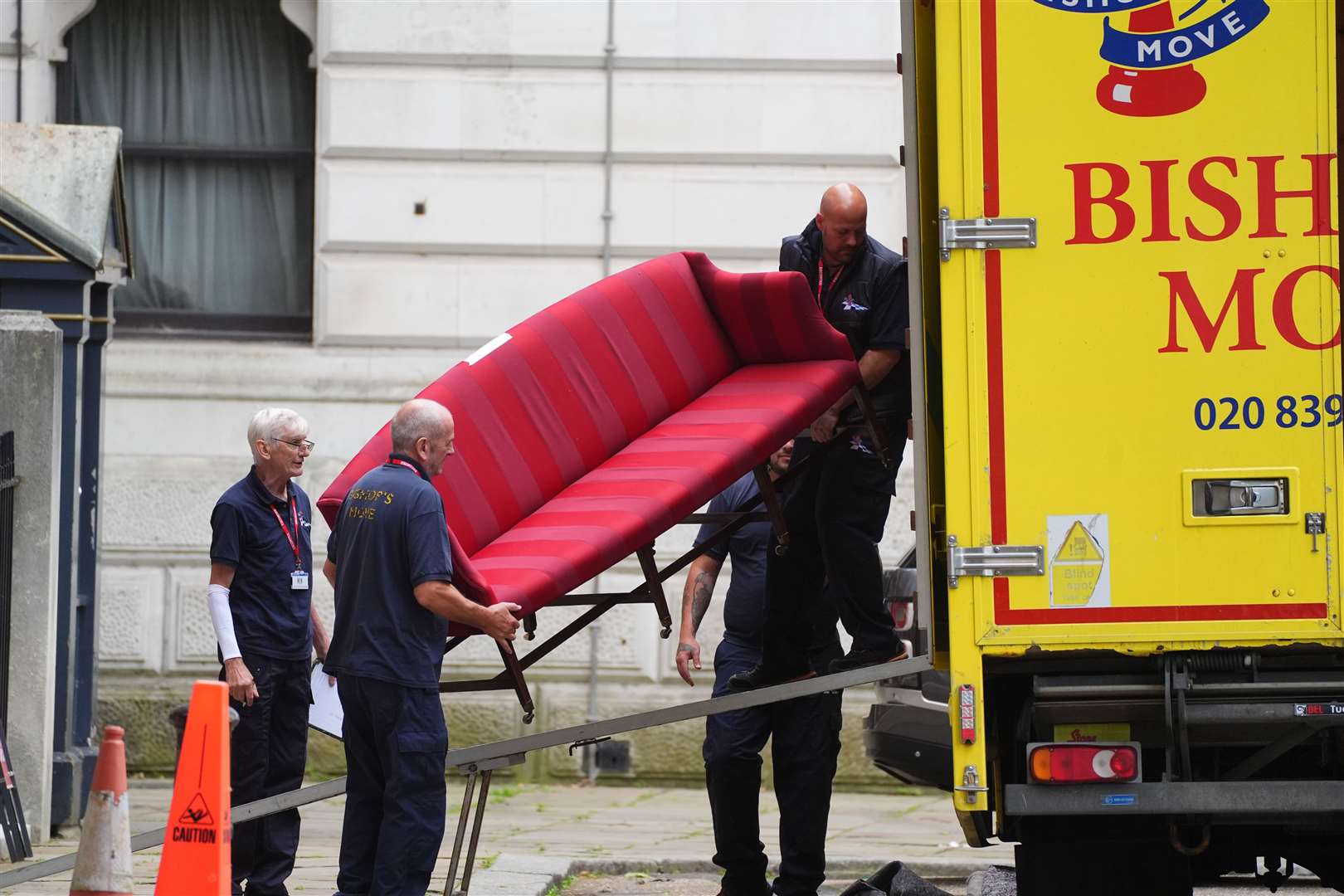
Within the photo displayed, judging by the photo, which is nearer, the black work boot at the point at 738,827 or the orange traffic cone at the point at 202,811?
the orange traffic cone at the point at 202,811

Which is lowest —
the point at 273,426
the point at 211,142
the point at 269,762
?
the point at 269,762

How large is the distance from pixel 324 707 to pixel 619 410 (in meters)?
1.79

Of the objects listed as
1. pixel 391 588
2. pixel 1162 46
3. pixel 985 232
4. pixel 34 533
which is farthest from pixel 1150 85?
pixel 34 533

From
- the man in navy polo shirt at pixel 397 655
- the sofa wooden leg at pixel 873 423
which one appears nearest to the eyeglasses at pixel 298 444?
the man in navy polo shirt at pixel 397 655

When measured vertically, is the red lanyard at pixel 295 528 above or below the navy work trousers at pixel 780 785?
above

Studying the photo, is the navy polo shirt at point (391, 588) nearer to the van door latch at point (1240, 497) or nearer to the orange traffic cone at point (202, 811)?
the orange traffic cone at point (202, 811)

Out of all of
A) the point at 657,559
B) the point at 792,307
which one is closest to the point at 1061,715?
the point at 792,307

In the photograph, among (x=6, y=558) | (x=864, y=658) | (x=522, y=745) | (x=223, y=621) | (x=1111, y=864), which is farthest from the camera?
(x=6, y=558)

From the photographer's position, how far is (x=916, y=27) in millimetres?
5312

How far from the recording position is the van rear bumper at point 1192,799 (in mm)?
4887

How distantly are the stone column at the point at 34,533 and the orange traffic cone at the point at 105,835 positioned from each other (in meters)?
3.59

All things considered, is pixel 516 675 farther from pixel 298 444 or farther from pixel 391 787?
pixel 298 444

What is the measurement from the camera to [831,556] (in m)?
6.29

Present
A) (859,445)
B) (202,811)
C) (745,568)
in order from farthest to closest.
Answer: (745,568) → (859,445) → (202,811)
